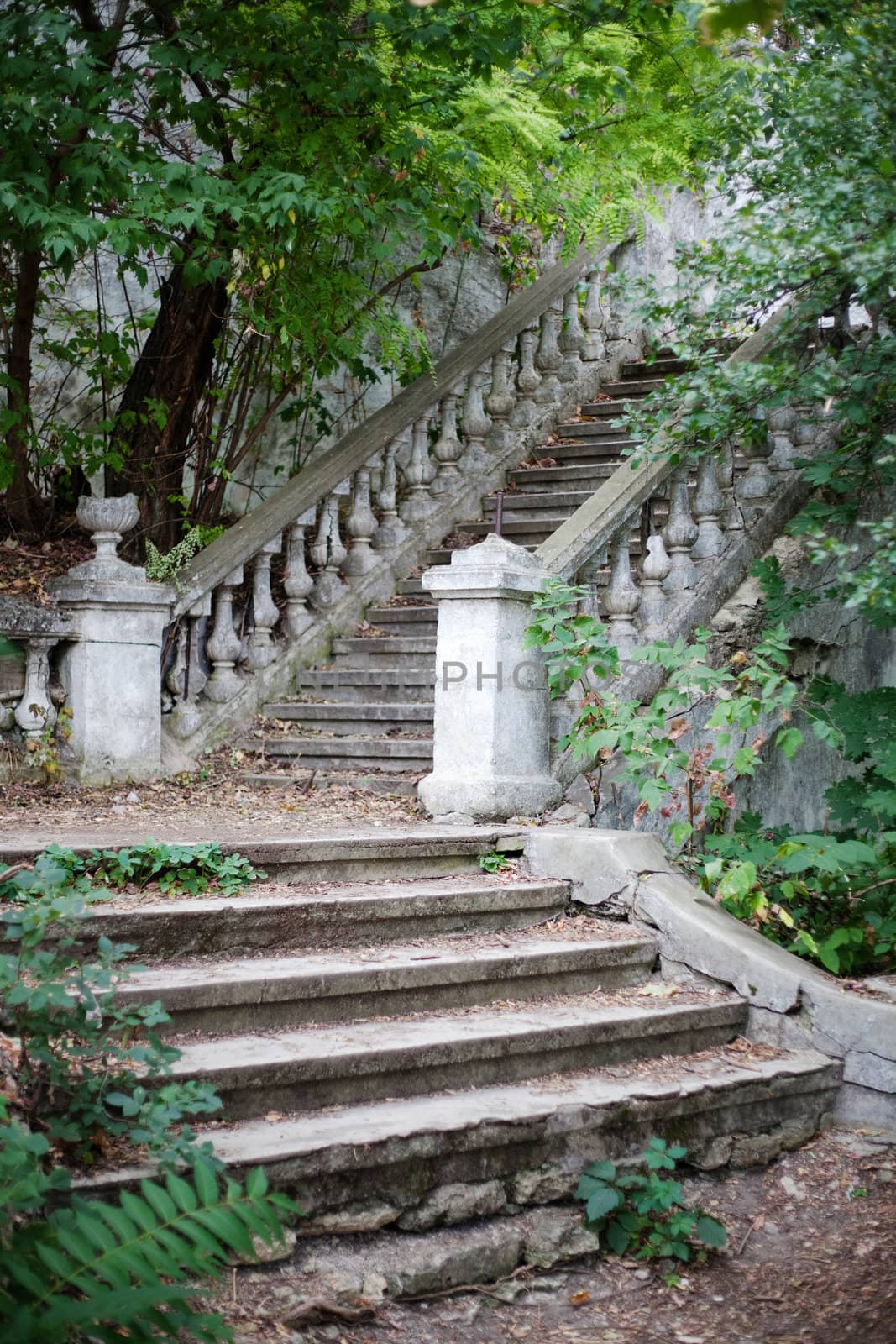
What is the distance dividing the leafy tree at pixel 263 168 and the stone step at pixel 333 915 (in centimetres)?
314

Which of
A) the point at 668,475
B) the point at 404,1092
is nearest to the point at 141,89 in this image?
the point at 668,475

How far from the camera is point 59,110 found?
5.79m

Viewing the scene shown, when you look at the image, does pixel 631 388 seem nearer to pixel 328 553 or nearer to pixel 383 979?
pixel 328 553

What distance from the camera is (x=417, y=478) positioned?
889cm

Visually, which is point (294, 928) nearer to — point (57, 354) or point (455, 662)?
point (455, 662)

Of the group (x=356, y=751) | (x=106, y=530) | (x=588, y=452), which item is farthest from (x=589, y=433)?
(x=106, y=530)

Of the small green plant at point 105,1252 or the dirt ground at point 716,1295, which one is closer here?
the small green plant at point 105,1252

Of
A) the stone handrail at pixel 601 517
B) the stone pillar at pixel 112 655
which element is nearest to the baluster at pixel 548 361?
the stone handrail at pixel 601 517

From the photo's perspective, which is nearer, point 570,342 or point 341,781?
point 341,781

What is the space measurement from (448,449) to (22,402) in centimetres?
319

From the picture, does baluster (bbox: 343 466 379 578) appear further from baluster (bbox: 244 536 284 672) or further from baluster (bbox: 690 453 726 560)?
baluster (bbox: 690 453 726 560)

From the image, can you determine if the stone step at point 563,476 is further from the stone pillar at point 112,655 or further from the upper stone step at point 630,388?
the stone pillar at point 112,655

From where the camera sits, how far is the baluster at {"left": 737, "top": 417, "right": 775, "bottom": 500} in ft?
24.1

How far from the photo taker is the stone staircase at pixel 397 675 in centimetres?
698
